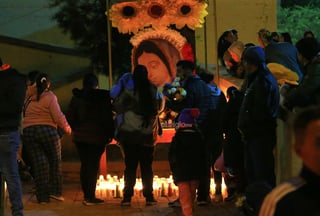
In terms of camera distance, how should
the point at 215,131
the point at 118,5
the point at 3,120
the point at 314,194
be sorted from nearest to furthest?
the point at 314,194, the point at 3,120, the point at 215,131, the point at 118,5

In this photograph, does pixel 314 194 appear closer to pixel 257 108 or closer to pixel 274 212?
pixel 274 212

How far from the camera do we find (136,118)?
8.17 meters

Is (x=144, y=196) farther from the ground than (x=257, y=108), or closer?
closer

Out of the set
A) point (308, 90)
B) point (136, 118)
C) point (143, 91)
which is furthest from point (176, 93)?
point (308, 90)

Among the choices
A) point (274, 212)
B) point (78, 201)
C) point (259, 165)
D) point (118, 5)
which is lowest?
point (78, 201)

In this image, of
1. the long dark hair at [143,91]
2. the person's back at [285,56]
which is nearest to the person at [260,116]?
the person's back at [285,56]

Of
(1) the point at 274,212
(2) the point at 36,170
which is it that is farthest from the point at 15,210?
(1) the point at 274,212

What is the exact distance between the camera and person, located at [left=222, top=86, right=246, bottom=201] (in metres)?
7.27

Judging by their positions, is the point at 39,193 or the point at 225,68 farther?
the point at 225,68

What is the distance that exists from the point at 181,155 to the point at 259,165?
90 centimetres

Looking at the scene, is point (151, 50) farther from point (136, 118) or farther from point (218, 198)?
point (218, 198)

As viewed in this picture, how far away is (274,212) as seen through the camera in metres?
2.68

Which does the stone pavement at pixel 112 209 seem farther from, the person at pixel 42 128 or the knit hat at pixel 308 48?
the knit hat at pixel 308 48

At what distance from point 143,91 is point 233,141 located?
4.71 ft
